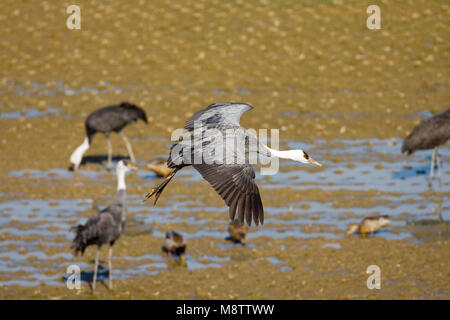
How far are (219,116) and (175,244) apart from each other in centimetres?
331

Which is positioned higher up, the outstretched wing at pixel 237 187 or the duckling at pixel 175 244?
the outstretched wing at pixel 237 187

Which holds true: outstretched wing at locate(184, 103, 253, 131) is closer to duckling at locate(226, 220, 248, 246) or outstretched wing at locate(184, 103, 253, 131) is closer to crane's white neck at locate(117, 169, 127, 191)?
crane's white neck at locate(117, 169, 127, 191)

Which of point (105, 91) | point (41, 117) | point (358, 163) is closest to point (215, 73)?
point (105, 91)

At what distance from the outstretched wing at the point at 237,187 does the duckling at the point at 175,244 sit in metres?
4.12

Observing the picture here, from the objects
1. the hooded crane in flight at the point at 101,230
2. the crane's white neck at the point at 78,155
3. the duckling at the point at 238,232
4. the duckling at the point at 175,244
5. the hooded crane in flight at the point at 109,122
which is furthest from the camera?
the hooded crane in flight at the point at 109,122

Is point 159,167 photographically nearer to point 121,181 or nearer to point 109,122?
point 109,122

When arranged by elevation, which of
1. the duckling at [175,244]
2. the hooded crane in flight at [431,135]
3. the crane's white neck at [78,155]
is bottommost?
the duckling at [175,244]

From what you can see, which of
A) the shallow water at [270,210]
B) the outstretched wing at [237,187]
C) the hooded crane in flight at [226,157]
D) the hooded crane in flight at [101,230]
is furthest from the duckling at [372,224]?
the outstretched wing at [237,187]

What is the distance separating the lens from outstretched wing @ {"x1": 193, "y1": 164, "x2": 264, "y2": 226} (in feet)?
25.7

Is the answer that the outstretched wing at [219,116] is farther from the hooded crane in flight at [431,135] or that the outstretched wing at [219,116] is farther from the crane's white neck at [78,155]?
the crane's white neck at [78,155]

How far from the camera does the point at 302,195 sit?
15.2 metres

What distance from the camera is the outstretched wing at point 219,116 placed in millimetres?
9344

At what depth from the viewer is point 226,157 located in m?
8.38

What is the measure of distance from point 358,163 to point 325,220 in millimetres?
3293
